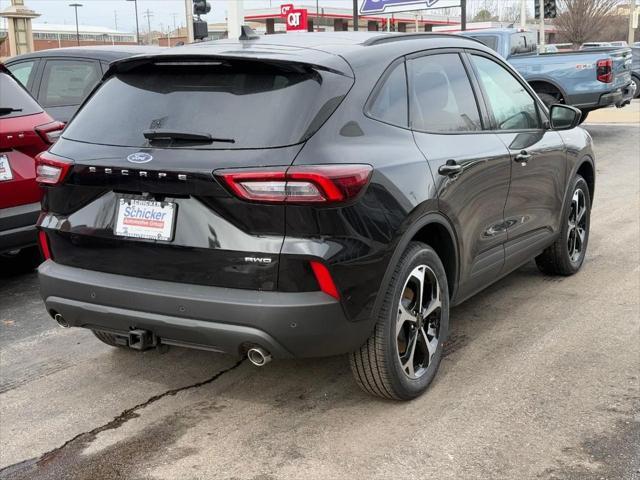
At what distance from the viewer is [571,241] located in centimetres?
600

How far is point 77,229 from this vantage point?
12.0 ft

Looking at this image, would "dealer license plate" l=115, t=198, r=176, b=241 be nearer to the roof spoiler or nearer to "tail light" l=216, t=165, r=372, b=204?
"tail light" l=216, t=165, r=372, b=204

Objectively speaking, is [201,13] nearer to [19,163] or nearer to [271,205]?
[19,163]

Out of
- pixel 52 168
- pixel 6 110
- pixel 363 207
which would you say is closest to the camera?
pixel 363 207

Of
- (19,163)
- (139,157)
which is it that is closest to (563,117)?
(139,157)

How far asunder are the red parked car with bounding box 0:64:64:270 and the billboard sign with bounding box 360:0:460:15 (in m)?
22.2

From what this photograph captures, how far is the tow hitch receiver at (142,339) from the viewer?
3.54 metres

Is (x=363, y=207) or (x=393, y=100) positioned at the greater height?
(x=393, y=100)

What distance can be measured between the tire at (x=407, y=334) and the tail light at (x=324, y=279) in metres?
0.36

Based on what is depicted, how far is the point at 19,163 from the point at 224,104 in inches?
108

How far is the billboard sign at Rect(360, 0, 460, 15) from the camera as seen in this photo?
2649 cm

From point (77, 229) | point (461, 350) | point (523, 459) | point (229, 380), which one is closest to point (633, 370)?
point (461, 350)

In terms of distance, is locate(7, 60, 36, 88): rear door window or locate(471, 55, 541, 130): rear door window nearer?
locate(471, 55, 541, 130): rear door window

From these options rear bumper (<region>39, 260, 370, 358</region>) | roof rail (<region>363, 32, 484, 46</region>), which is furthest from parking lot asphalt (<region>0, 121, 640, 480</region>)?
roof rail (<region>363, 32, 484, 46</region>)
